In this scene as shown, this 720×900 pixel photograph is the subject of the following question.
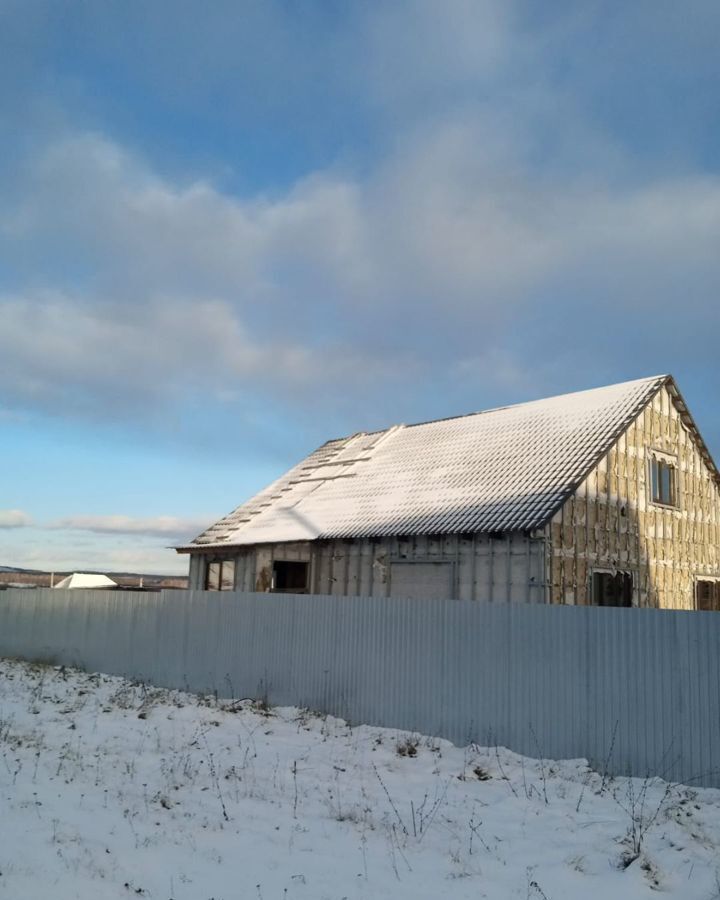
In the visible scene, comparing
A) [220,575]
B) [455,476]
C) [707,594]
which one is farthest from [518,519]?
[220,575]

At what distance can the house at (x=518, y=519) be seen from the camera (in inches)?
727

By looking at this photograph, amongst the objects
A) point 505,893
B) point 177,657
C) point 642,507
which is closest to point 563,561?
point 642,507

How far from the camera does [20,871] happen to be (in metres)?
6.41

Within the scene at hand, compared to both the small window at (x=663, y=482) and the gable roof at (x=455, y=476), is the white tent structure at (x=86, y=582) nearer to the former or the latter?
the gable roof at (x=455, y=476)

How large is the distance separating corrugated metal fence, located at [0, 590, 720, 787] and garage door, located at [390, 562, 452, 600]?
5.37m

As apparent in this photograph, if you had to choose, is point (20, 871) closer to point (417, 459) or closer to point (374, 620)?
point (374, 620)

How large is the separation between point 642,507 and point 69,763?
606 inches

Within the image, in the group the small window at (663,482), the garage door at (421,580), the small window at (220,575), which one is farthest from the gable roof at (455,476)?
the small window at (663,482)

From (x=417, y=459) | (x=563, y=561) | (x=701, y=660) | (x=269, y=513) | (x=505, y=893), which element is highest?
(x=417, y=459)

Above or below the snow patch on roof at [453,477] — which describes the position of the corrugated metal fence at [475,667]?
below

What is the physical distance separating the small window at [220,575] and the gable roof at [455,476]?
0.73 meters

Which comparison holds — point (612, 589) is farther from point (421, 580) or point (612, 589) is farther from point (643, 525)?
point (421, 580)

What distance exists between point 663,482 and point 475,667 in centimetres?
1205

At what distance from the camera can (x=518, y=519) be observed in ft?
58.7
